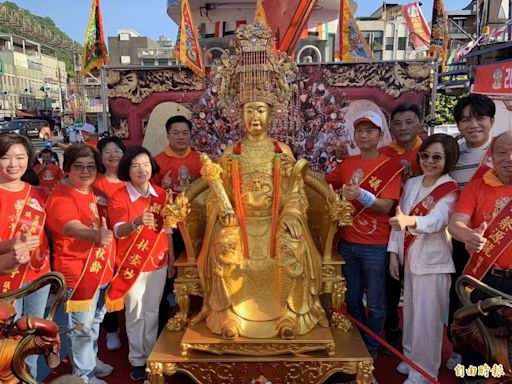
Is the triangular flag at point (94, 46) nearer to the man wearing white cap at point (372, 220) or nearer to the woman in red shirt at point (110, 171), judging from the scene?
the woman in red shirt at point (110, 171)

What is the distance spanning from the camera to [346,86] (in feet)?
16.0

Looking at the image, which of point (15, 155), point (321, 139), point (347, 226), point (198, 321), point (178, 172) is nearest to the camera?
point (15, 155)

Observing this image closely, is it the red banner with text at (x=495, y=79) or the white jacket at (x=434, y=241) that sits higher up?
the red banner with text at (x=495, y=79)

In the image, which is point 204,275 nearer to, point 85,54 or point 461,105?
point 461,105

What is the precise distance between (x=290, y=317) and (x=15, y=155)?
81.3 inches

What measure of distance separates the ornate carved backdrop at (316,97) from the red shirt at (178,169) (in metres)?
0.81

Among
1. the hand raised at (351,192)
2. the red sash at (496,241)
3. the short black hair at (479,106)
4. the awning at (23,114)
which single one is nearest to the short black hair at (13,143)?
the hand raised at (351,192)

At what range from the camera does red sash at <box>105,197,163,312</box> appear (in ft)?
9.79

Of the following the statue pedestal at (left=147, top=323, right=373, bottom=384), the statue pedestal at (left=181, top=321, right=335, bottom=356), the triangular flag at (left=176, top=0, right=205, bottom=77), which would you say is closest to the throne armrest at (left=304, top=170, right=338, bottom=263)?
the statue pedestal at (left=181, top=321, right=335, bottom=356)

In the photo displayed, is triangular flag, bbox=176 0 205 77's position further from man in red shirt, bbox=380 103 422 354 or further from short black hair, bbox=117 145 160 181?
man in red shirt, bbox=380 103 422 354

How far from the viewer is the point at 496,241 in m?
2.47

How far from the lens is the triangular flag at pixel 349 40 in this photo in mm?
5465

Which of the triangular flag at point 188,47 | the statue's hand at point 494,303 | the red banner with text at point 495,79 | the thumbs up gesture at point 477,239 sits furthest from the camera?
the red banner with text at point 495,79

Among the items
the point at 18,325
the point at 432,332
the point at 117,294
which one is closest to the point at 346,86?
the point at 432,332
